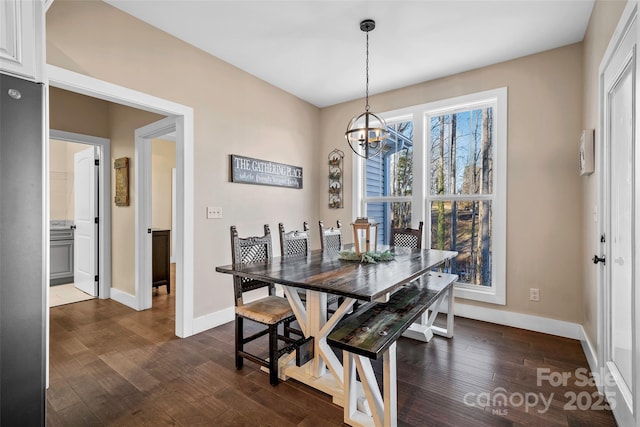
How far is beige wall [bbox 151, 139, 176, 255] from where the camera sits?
6.30 meters

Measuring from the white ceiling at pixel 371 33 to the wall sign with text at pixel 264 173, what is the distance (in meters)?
1.05

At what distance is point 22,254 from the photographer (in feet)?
4.14

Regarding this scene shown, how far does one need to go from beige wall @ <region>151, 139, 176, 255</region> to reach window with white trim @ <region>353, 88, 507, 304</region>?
15.7ft

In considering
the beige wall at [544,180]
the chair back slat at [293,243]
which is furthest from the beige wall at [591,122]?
the chair back slat at [293,243]

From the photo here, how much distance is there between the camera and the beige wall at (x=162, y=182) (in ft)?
20.7

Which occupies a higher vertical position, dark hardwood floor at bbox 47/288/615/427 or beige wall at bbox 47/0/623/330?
beige wall at bbox 47/0/623/330

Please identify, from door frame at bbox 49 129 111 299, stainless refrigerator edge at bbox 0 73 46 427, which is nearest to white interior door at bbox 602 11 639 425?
stainless refrigerator edge at bbox 0 73 46 427

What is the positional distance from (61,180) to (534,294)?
7176mm

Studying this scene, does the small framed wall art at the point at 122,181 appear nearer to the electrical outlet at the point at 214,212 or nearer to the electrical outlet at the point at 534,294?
the electrical outlet at the point at 214,212

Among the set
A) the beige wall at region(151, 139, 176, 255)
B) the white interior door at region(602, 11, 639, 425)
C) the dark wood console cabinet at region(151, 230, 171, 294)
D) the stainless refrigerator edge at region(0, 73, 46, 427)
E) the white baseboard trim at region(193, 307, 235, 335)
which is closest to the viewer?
the stainless refrigerator edge at region(0, 73, 46, 427)

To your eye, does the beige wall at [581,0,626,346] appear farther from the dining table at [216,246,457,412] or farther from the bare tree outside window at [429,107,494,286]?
the dining table at [216,246,457,412]

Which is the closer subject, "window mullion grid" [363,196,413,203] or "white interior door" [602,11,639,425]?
"white interior door" [602,11,639,425]

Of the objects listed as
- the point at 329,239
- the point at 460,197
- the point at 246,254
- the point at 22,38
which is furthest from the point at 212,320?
the point at 460,197

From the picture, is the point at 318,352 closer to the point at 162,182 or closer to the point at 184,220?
the point at 184,220
